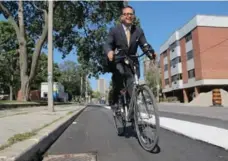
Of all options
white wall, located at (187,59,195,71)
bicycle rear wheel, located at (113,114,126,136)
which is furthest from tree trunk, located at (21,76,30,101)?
white wall, located at (187,59,195,71)

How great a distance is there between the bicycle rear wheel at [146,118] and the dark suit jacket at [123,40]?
0.78 metres

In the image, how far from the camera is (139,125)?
5.26 metres

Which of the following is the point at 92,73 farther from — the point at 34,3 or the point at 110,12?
the point at 34,3

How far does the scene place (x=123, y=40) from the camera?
5609 millimetres

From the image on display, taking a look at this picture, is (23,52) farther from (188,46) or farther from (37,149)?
(188,46)

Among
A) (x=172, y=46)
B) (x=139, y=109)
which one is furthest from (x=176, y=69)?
(x=139, y=109)

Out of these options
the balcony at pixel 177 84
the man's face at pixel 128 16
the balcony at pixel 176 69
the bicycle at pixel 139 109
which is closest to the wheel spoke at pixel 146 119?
the bicycle at pixel 139 109

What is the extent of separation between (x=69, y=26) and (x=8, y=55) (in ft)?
72.8

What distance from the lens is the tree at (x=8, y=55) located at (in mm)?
45844

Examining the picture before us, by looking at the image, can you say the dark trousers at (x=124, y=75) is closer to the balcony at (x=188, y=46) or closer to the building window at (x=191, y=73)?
the building window at (x=191, y=73)

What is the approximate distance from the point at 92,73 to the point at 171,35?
1783 inches

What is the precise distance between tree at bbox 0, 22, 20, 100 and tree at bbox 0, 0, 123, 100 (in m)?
12.1

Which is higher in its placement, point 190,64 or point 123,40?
point 190,64

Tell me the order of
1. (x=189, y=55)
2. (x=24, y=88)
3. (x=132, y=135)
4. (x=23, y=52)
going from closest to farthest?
(x=132, y=135) < (x=23, y=52) < (x=24, y=88) < (x=189, y=55)
